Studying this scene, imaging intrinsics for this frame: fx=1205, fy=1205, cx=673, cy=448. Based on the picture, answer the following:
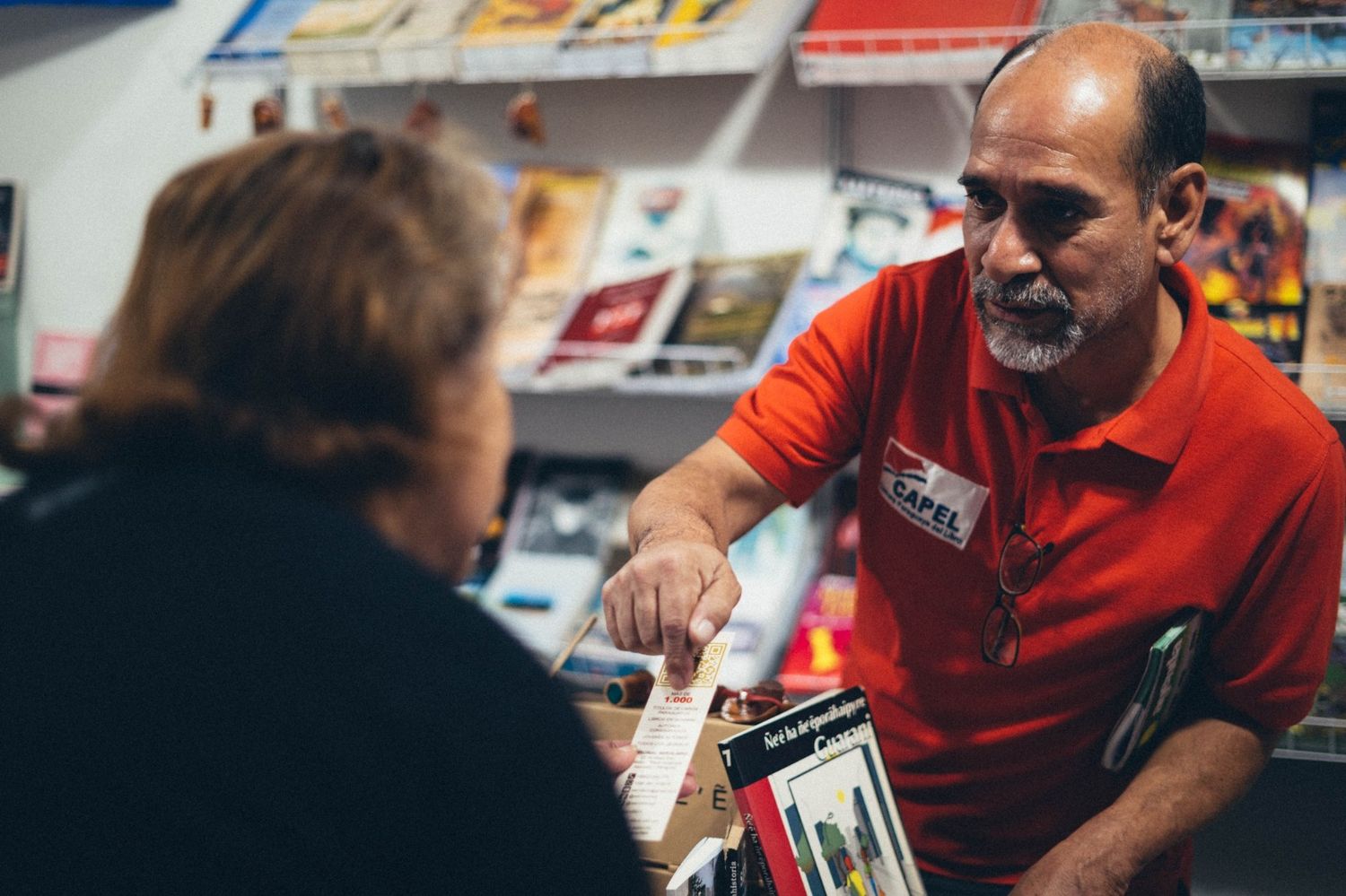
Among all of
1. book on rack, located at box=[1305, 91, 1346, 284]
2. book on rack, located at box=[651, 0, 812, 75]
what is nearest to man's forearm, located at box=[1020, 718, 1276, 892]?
book on rack, located at box=[1305, 91, 1346, 284]

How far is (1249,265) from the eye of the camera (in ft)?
6.90

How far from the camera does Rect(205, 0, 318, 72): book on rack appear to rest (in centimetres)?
250

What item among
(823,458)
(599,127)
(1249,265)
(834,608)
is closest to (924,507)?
(823,458)

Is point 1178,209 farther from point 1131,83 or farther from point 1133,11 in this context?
point 1133,11

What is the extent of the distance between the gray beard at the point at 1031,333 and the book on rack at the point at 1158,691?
0.35 m

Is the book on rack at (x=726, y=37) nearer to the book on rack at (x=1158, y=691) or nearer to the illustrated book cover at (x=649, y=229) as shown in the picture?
the illustrated book cover at (x=649, y=229)

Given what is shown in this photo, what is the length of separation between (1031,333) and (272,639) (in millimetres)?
1082

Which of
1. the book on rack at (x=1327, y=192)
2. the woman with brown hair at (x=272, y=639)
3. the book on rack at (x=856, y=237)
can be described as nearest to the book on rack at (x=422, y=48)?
the book on rack at (x=856, y=237)

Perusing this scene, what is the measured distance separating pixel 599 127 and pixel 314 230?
1.99 metres

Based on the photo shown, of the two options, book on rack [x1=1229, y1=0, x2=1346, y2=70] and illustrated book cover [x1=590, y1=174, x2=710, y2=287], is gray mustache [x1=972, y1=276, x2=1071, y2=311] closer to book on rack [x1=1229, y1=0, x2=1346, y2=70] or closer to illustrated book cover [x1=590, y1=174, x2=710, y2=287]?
book on rack [x1=1229, y1=0, x2=1346, y2=70]

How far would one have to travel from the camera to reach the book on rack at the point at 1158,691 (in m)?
1.41

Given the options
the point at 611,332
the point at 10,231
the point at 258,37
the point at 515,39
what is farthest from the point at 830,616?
the point at 10,231

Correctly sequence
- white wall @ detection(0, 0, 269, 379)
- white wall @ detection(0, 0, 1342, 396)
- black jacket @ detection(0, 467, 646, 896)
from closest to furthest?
black jacket @ detection(0, 467, 646, 896)
white wall @ detection(0, 0, 1342, 396)
white wall @ detection(0, 0, 269, 379)

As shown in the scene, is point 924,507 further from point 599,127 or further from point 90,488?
point 599,127
